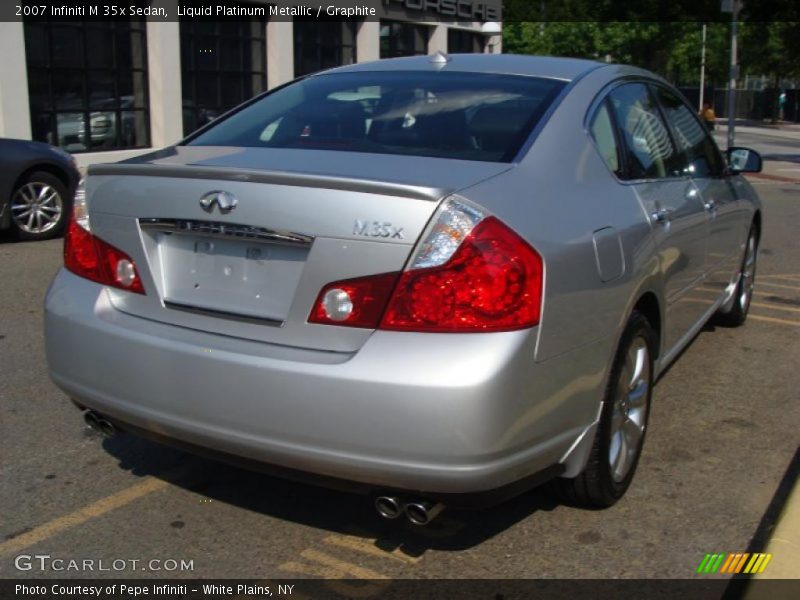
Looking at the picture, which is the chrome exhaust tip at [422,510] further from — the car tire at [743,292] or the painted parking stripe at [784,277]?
the painted parking stripe at [784,277]

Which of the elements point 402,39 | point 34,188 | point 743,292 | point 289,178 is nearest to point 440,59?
point 289,178

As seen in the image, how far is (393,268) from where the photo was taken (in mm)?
2742

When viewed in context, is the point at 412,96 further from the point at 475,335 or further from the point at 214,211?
the point at 475,335

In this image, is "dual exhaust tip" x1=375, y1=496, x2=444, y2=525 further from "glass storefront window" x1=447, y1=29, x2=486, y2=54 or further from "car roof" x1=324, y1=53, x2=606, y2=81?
"glass storefront window" x1=447, y1=29, x2=486, y2=54

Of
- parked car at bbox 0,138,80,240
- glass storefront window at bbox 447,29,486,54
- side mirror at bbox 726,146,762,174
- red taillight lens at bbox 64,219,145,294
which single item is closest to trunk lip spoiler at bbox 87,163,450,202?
red taillight lens at bbox 64,219,145,294

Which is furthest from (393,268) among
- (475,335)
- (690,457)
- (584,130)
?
(690,457)

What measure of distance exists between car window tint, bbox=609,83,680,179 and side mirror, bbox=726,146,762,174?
1547mm

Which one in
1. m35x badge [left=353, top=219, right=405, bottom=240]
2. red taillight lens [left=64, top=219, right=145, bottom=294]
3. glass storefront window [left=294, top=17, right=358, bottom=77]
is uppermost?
glass storefront window [left=294, top=17, right=358, bottom=77]

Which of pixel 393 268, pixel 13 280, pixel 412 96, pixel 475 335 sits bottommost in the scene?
pixel 13 280

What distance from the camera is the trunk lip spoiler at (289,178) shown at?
277cm

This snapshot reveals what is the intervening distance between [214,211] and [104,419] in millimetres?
907

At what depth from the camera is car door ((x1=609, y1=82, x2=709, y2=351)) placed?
387 cm

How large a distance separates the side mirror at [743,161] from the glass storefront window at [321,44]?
58.3ft

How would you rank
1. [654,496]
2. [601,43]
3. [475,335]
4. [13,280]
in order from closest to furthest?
[475,335]
[654,496]
[13,280]
[601,43]
